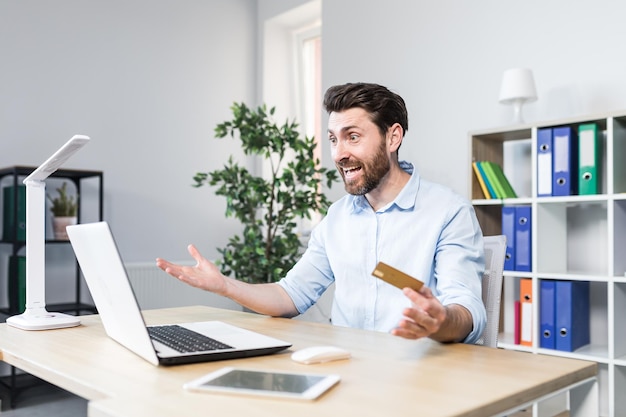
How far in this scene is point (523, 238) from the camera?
8.85 ft

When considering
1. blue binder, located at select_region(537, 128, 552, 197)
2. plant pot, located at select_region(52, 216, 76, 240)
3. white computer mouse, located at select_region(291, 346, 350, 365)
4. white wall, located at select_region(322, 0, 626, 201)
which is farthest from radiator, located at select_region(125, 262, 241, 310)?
white computer mouse, located at select_region(291, 346, 350, 365)

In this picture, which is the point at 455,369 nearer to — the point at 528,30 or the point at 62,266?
the point at 528,30

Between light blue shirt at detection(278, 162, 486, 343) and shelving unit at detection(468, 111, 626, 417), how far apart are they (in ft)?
3.63

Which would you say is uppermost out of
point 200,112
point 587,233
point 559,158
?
point 200,112

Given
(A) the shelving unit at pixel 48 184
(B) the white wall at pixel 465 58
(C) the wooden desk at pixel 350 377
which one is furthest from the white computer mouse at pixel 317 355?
(A) the shelving unit at pixel 48 184

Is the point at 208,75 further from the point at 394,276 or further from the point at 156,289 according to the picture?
the point at 394,276

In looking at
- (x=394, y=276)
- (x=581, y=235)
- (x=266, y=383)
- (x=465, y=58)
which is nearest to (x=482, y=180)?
(x=581, y=235)

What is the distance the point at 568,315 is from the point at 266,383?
203 centimetres

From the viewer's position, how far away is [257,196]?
3.43 meters

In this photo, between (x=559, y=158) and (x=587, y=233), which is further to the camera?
(x=587, y=233)

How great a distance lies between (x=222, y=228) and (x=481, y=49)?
222 centimetres

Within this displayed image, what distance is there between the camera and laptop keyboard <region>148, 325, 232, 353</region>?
1110 millimetres

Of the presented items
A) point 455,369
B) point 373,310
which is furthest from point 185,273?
point 455,369

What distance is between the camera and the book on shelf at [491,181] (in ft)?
9.22
